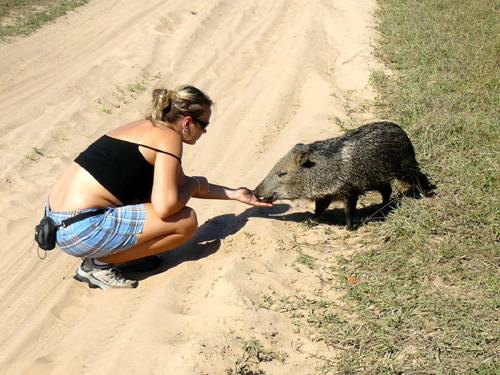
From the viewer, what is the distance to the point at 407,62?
777 centimetres

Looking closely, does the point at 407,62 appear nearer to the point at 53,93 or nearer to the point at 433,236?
the point at 433,236

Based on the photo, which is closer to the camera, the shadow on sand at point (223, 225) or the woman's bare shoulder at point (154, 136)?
the woman's bare shoulder at point (154, 136)

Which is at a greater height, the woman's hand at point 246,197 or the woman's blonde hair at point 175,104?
the woman's blonde hair at point 175,104

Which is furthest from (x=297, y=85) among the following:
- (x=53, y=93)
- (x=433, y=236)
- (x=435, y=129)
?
(x=433, y=236)

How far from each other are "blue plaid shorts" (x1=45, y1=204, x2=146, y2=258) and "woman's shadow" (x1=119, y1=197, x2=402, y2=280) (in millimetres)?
376

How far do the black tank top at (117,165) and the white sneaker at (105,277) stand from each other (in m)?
0.52

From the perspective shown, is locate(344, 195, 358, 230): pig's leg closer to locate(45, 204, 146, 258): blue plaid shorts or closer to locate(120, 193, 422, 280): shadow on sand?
locate(120, 193, 422, 280): shadow on sand

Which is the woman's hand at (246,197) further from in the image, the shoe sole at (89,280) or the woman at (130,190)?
the shoe sole at (89,280)

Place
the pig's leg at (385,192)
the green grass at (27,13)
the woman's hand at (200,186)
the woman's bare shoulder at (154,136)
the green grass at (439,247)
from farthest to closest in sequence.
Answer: the green grass at (27,13), the pig's leg at (385,192), the woman's hand at (200,186), the woman's bare shoulder at (154,136), the green grass at (439,247)

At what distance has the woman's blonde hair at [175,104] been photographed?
4184 millimetres

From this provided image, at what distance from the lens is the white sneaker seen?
14.2 ft

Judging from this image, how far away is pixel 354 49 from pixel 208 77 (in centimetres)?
208

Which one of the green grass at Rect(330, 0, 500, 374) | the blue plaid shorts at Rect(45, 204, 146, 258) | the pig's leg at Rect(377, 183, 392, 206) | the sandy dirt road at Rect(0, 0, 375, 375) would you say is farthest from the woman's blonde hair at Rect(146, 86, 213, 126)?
the pig's leg at Rect(377, 183, 392, 206)

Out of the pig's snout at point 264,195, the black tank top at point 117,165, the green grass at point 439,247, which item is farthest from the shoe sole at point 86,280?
the green grass at point 439,247
